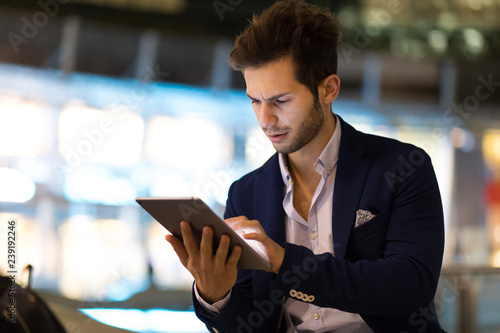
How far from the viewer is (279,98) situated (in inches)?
64.2

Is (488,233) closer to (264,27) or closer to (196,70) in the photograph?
(196,70)

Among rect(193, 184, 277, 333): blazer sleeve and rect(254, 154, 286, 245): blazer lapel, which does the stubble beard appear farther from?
rect(193, 184, 277, 333): blazer sleeve

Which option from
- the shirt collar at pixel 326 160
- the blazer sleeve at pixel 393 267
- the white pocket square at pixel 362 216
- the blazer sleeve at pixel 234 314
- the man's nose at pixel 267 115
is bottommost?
the blazer sleeve at pixel 234 314

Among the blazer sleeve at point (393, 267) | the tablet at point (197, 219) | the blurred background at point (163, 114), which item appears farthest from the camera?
the blurred background at point (163, 114)

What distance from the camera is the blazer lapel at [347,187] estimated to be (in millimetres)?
1626

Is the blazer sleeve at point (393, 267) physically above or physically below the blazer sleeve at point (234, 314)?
above

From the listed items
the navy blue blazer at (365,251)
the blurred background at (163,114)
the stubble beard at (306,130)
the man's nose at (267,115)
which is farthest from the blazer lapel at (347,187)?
the blurred background at (163,114)

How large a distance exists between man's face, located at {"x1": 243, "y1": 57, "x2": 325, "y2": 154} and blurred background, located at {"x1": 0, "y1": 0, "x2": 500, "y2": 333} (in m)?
3.90

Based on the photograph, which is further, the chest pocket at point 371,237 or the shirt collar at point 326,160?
the shirt collar at point 326,160

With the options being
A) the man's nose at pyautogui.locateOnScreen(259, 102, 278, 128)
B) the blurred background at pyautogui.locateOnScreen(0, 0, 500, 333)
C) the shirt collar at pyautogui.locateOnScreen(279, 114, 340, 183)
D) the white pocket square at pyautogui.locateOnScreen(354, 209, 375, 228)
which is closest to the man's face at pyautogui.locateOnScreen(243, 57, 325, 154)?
the man's nose at pyautogui.locateOnScreen(259, 102, 278, 128)

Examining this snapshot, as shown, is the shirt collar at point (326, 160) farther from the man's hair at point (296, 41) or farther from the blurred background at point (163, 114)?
the blurred background at point (163, 114)

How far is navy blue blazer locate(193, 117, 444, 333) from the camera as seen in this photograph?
1.42 m

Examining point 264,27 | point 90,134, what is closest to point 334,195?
point 264,27

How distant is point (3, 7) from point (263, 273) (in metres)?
5.33
